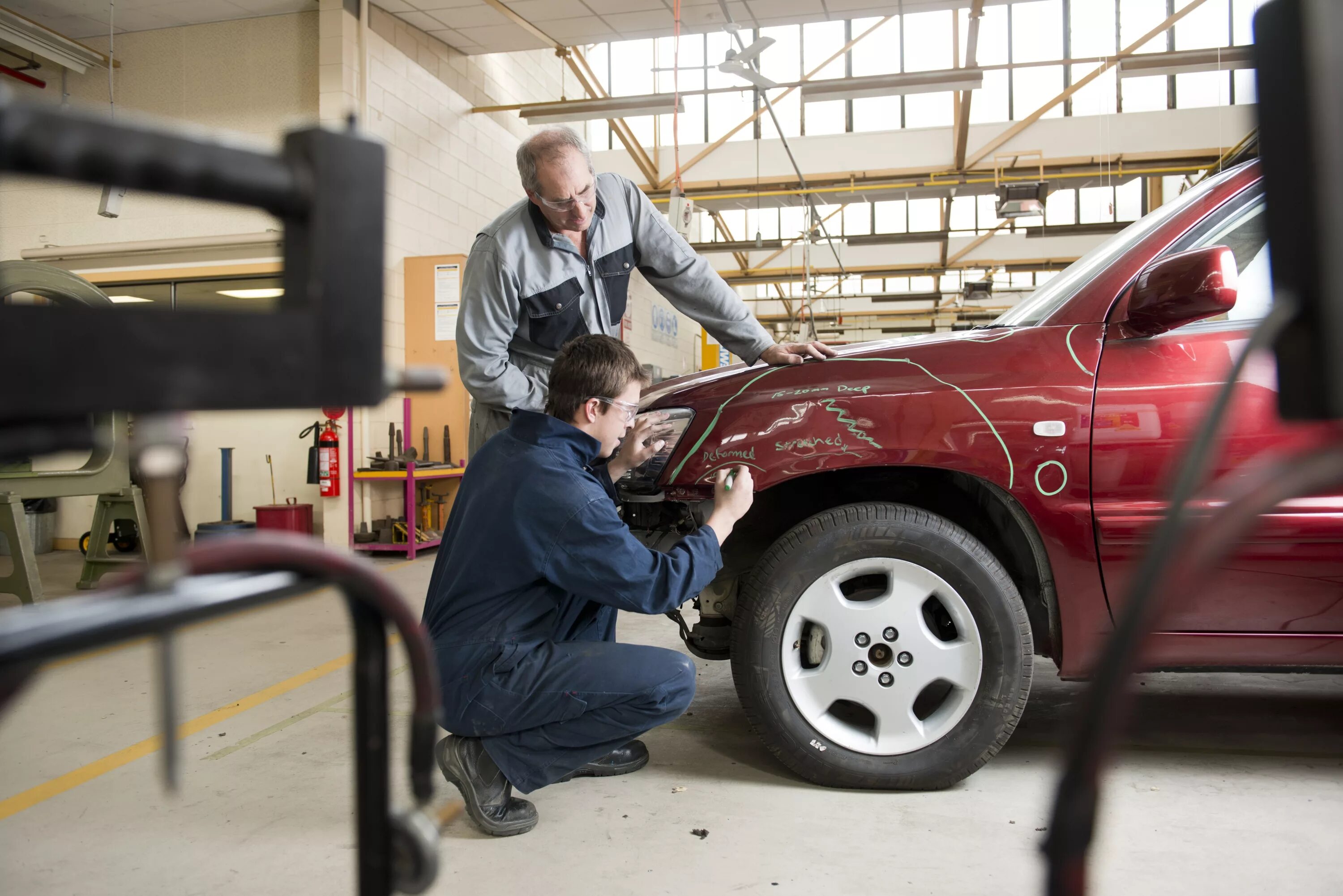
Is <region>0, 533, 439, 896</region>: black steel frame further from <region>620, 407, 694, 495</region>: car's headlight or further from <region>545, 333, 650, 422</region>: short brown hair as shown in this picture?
<region>620, 407, 694, 495</region>: car's headlight

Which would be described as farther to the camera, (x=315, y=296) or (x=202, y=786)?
(x=202, y=786)

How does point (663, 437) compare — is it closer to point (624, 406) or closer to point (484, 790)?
point (624, 406)

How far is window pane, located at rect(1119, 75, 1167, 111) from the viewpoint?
14.2 meters

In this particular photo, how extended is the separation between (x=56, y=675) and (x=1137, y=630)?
13.2 feet

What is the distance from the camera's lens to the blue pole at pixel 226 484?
287 inches

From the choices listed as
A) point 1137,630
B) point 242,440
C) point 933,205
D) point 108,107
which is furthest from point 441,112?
point 933,205

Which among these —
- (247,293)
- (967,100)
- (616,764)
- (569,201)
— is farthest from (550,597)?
(967,100)

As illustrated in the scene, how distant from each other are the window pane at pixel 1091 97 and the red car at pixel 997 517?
A: 34.2 ft

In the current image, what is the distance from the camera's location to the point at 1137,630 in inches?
20.9

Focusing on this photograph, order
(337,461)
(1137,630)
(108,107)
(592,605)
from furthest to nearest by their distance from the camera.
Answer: (108,107) → (337,461) → (592,605) → (1137,630)

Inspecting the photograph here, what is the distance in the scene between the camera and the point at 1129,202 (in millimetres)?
16391

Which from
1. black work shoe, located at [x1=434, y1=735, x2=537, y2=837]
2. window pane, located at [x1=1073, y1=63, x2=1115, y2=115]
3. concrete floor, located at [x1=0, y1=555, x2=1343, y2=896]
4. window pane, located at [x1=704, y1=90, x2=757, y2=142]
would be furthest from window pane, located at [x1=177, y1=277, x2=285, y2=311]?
window pane, located at [x1=1073, y1=63, x2=1115, y2=115]

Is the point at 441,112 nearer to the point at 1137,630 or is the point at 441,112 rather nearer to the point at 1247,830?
the point at 1247,830

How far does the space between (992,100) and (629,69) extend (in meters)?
6.51
